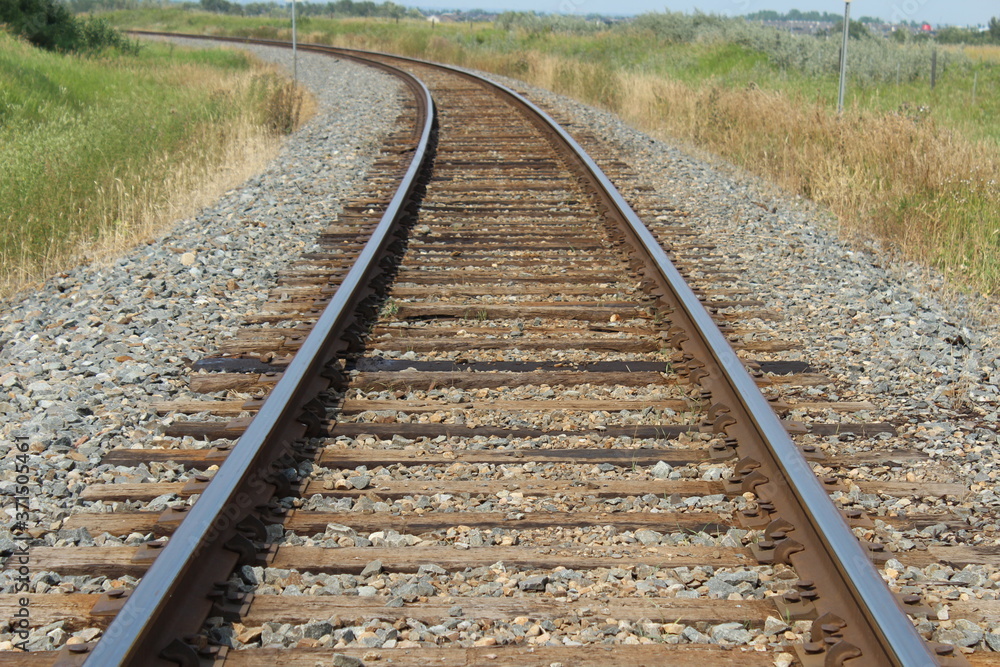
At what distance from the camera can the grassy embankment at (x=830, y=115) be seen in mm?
7125

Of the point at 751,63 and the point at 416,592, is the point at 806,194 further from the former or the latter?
the point at 751,63

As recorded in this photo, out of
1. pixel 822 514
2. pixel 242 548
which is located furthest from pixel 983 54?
pixel 242 548

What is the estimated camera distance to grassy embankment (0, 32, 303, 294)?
7039 millimetres

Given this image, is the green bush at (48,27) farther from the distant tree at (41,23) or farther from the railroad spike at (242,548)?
the railroad spike at (242,548)

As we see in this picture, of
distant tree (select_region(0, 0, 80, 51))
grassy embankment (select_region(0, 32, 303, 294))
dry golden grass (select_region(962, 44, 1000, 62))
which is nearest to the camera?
grassy embankment (select_region(0, 32, 303, 294))

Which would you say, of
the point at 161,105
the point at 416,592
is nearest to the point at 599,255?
the point at 416,592

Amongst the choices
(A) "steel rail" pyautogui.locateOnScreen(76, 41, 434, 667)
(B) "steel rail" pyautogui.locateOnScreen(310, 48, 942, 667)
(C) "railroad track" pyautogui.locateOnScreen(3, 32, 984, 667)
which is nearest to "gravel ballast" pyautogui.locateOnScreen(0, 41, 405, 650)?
(C) "railroad track" pyautogui.locateOnScreen(3, 32, 984, 667)

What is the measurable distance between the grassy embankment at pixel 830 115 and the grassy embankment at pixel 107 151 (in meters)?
5.61

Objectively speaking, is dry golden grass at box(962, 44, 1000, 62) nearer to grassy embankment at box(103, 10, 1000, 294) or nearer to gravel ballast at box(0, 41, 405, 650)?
grassy embankment at box(103, 10, 1000, 294)

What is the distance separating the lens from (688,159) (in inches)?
428

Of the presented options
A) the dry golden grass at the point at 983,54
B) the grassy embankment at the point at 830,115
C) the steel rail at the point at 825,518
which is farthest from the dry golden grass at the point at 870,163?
the dry golden grass at the point at 983,54

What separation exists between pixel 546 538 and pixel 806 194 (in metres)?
7.07

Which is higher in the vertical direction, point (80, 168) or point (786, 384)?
point (80, 168)

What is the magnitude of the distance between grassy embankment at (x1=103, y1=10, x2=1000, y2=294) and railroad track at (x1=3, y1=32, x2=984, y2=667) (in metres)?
2.39
